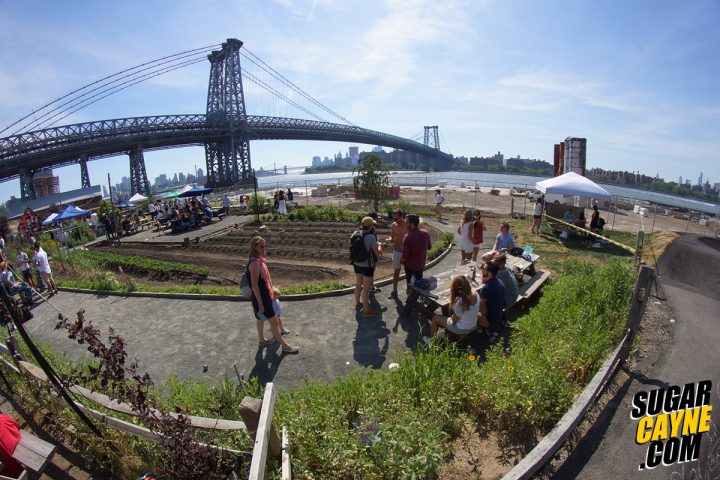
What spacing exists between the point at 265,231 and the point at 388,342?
1051cm

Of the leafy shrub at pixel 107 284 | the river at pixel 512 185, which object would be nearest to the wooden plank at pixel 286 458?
the leafy shrub at pixel 107 284

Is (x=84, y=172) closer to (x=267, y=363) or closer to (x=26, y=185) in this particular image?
(x=26, y=185)

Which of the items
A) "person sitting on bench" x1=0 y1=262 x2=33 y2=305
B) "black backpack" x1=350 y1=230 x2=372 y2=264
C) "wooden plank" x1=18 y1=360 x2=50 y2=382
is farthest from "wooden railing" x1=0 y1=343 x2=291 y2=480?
"person sitting on bench" x1=0 y1=262 x2=33 y2=305

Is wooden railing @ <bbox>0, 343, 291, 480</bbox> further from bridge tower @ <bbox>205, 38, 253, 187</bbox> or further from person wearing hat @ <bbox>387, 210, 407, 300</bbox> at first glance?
bridge tower @ <bbox>205, 38, 253, 187</bbox>

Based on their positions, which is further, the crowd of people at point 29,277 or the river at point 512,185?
the river at point 512,185

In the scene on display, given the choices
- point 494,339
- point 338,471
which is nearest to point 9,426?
point 338,471

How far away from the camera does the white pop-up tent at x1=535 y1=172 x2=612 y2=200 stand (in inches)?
482

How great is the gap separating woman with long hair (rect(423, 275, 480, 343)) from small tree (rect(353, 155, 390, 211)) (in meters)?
12.9

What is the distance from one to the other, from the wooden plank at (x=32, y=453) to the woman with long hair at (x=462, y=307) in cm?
448

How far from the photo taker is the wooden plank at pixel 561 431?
2.93m

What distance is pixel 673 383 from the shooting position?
13.6 feet

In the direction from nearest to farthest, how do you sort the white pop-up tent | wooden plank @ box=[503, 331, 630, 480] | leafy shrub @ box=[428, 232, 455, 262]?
wooden plank @ box=[503, 331, 630, 480] → leafy shrub @ box=[428, 232, 455, 262] → the white pop-up tent

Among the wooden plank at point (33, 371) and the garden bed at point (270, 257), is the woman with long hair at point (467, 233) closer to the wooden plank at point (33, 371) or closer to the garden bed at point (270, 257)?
Result: the garden bed at point (270, 257)

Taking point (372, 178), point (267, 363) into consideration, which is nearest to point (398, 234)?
point (267, 363)
